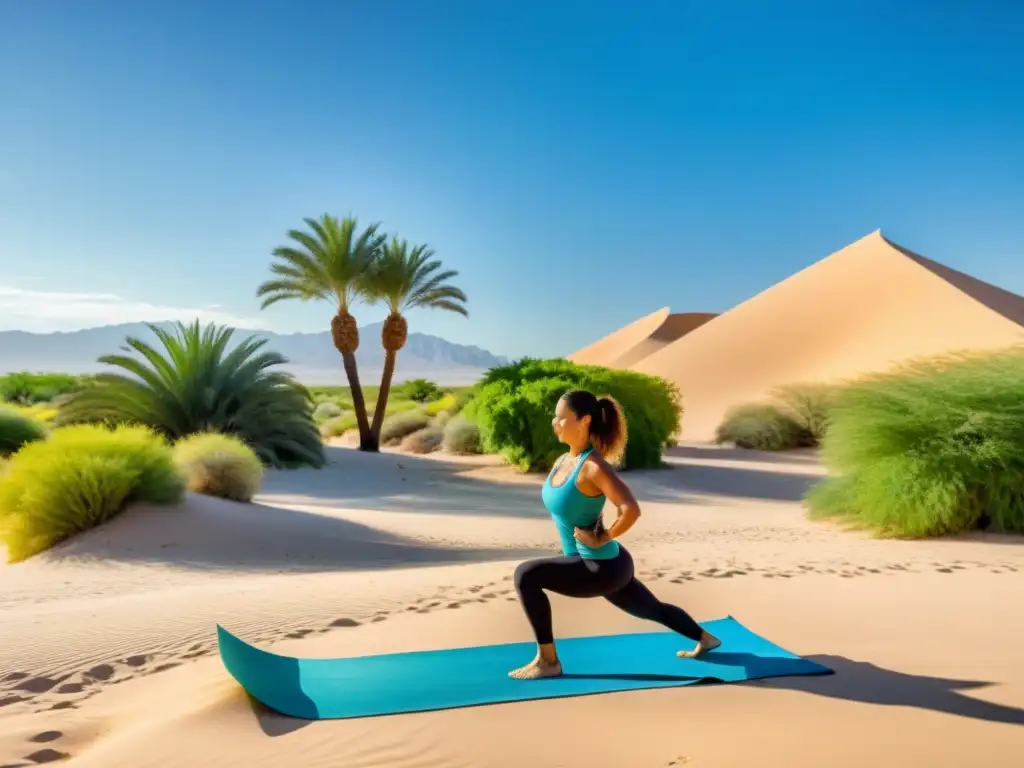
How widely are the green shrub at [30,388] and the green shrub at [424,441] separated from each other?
62.8 feet

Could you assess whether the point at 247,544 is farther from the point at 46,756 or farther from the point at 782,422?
the point at 782,422

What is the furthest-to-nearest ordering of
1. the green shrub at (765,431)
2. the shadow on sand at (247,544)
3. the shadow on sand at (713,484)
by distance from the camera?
the green shrub at (765,431), the shadow on sand at (713,484), the shadow on sand at (247,544)

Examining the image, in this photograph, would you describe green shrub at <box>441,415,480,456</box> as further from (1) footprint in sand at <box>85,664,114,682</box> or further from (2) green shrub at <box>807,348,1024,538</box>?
(1) footprint in sand at <box>85,664,114,682</box>

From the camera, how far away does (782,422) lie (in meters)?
26.9

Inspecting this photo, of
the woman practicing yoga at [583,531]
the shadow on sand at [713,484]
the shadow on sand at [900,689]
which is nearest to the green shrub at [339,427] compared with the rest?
the shadow on sand at [713,484]

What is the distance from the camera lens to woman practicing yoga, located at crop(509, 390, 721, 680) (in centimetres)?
414

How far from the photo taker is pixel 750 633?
5191 millimetres

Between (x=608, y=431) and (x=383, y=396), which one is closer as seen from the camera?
(x=608, y=431)

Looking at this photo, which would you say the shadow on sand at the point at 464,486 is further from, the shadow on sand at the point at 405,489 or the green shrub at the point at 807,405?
the green shrub at the point at 807,405

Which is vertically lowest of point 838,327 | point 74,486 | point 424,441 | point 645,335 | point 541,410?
point 74,486

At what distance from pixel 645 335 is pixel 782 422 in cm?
7575

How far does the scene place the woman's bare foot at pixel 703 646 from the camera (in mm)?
4664

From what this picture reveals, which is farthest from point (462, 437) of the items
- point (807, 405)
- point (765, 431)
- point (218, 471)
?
point (218, 471)

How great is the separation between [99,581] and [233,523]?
2324 mm
